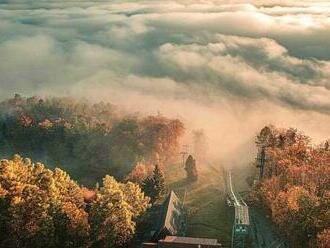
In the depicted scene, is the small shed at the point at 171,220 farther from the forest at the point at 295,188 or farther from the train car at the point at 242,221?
the forest at the point at 295,188

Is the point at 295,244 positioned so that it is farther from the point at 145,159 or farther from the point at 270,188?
the point at 145,159

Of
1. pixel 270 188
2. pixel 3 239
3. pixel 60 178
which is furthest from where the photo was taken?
pixel 270 188

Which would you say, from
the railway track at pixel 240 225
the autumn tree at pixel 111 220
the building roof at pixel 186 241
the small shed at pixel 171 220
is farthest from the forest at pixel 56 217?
→ the railway track at pixel 240 225

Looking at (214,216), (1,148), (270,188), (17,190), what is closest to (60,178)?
(17,190)

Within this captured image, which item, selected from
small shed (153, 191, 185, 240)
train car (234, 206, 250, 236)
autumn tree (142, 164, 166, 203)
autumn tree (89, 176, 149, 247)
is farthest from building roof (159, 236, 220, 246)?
autumn tree (142, 164, 166, 203)

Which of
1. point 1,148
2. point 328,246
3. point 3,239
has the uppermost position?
point 328,246

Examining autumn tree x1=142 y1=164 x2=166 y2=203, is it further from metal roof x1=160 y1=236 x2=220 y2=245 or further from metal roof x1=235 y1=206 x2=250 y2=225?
metal roof x1=160 y1=236 x2=220 y2=245

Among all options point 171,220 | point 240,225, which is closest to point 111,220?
point 171,220
